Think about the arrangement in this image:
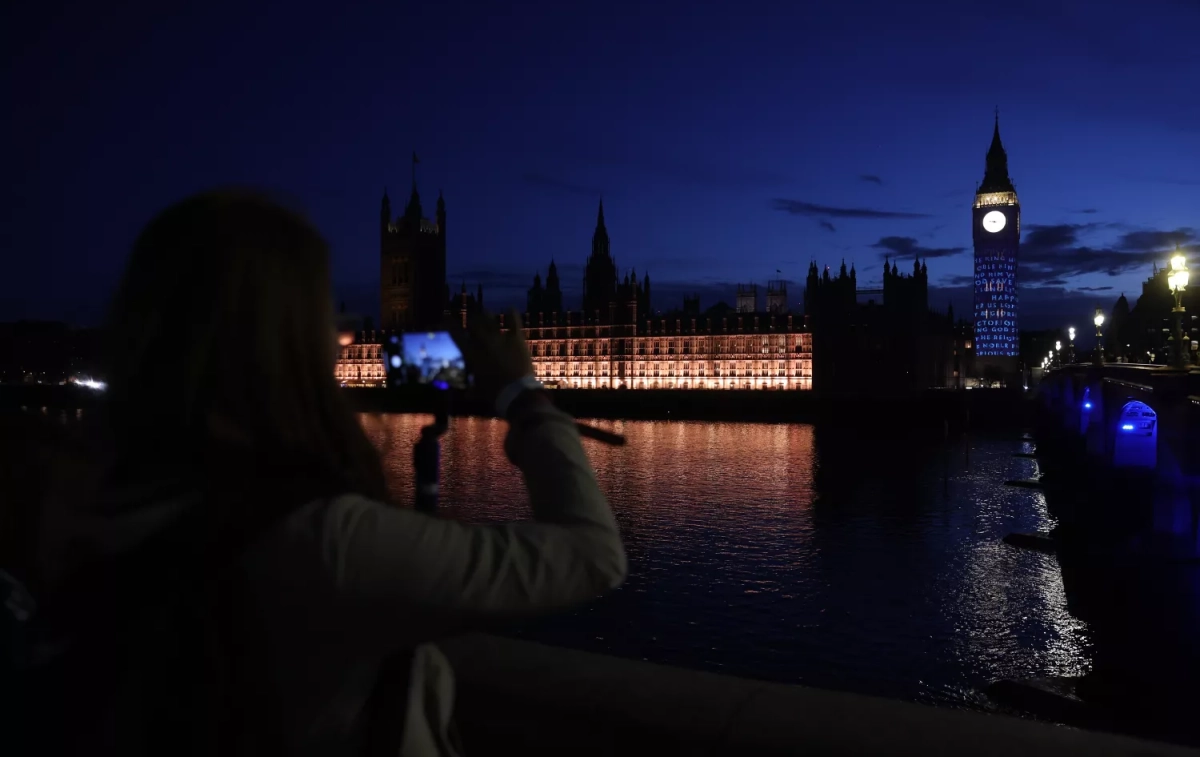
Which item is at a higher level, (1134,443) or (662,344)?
(662,344)

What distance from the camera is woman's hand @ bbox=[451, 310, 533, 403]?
1.48 metres

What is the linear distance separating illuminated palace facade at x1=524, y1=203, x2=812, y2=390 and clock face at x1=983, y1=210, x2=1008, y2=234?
41.8 meters

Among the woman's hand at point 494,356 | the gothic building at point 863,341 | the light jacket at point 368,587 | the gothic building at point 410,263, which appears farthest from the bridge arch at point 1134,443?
the gothic building at point 410,263

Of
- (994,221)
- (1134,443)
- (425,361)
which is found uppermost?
(994,221)

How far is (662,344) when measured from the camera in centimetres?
8331

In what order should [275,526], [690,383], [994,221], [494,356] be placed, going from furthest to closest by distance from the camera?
[994,221] → [690,383] → [494,356] → [275,526]

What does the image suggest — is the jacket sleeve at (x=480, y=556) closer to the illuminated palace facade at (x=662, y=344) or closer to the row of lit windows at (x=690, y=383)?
the row of lit windows at (x=690, y=383)

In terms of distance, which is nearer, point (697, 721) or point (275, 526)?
point (275, 526)

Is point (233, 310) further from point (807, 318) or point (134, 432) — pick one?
point (807, 318)

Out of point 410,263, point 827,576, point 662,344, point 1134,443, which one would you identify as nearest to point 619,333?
point 662,344

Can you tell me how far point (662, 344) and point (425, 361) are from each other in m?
81.8

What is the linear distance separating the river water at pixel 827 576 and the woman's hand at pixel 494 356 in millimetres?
3878

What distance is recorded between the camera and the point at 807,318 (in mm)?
77312

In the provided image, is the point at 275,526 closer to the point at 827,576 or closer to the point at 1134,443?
the point at 827,576
